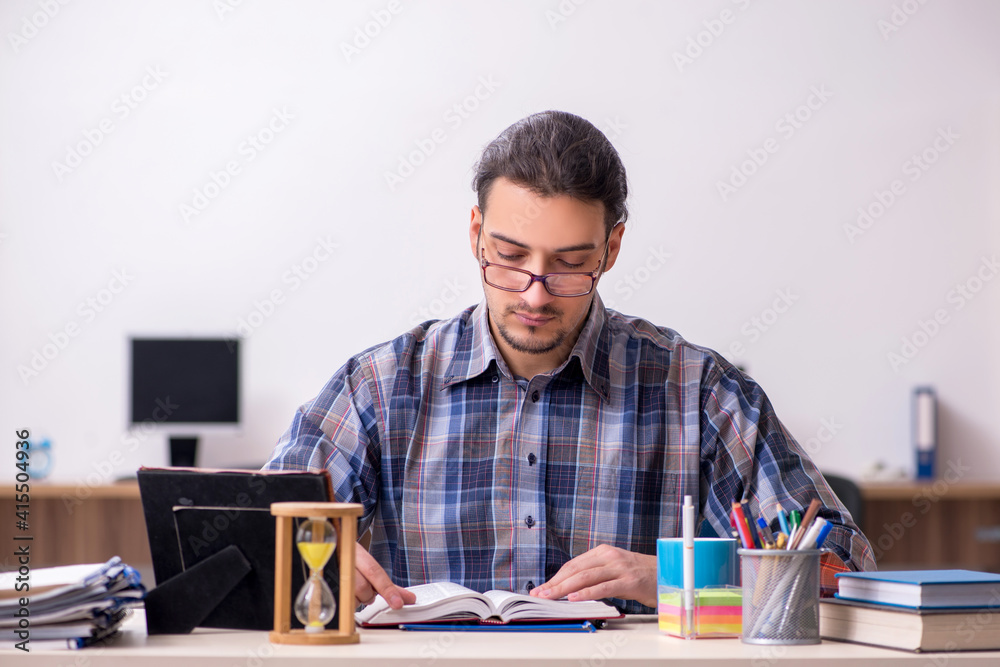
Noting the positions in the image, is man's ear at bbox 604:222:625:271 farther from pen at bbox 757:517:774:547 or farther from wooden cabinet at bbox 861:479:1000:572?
wooden cabinet at bbox 861:479:1000:572

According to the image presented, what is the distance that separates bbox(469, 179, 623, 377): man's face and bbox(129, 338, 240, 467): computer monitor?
2339 mm

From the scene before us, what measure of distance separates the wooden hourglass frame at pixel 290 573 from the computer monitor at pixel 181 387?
2797 mm

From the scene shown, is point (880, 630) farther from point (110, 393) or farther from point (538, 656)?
point (110, 393)

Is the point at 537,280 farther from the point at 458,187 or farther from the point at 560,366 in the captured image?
the point at 458,187

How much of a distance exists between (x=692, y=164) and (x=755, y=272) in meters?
0.51

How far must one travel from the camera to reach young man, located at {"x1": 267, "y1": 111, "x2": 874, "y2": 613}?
1.64 m

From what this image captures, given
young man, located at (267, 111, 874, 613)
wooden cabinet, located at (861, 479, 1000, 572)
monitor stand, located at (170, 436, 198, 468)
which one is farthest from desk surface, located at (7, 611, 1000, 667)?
wooden cabinet, located at (861, 479, 1000, 572)

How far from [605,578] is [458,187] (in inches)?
109

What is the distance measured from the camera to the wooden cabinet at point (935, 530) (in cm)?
375

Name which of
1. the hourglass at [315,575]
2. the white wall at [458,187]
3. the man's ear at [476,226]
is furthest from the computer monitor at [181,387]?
the hourglass at [315,575]

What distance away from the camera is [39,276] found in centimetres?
393

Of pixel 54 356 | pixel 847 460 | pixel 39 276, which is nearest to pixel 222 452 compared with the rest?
pixel 54 356

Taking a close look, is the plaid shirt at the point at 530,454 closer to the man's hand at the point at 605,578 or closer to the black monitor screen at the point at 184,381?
the man's hand at the point at 605,578

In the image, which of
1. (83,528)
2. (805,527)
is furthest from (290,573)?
(83,528)
